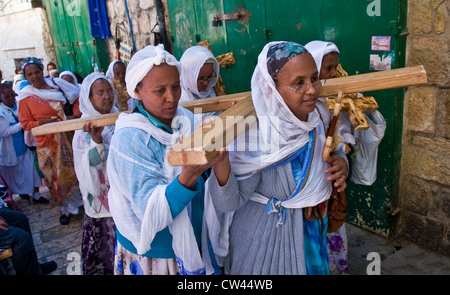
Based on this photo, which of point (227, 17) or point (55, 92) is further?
point (55, 92)

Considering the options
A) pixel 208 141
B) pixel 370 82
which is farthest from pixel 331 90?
pixel 208 141

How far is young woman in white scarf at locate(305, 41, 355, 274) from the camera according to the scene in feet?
7.28

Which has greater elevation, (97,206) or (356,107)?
(356,107)

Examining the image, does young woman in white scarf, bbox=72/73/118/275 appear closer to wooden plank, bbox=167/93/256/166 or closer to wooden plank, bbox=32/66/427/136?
wooden plank, bbox=32/66/427/136

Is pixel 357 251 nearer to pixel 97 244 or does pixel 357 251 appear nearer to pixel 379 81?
pixel 379 81

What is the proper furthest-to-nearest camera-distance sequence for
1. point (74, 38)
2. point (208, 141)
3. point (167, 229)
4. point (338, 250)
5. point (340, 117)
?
1. point (74, 38)
2. point (338, 250)
3. point (340, 117)
4. point (167, 229)
5. point (208, 141)

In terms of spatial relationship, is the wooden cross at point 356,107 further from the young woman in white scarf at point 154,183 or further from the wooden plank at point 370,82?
the young woman in white scarf at point 154,183

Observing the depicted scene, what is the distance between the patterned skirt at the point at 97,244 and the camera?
3180mm

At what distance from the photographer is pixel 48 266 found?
3725mm

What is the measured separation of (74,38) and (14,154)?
5695 millimetres

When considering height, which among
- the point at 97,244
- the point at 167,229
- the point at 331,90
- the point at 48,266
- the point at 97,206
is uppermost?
the point at 331,90

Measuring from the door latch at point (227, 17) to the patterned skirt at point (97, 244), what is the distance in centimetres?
289

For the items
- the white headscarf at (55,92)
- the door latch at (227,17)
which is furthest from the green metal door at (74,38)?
the door latch at (227,17)
